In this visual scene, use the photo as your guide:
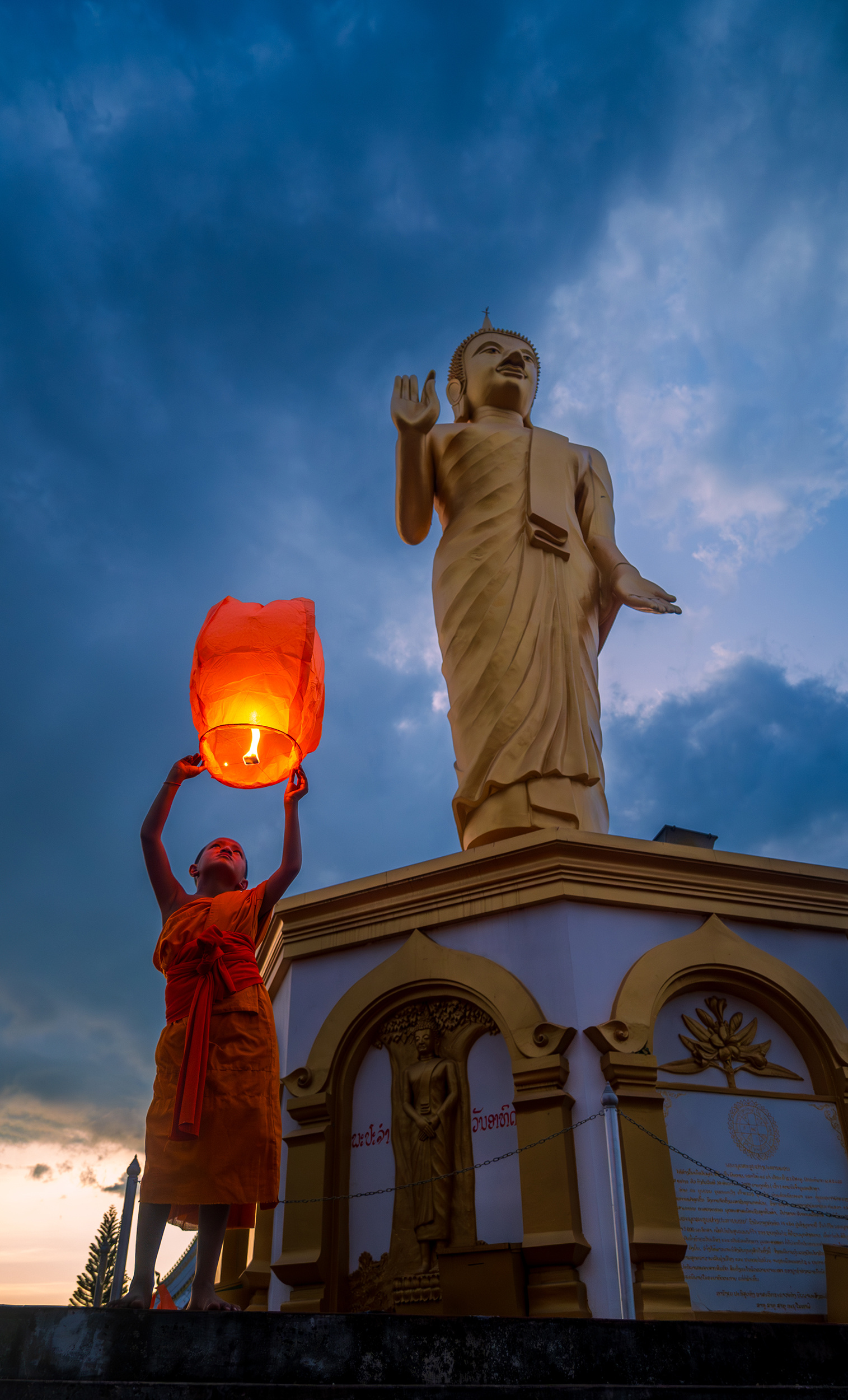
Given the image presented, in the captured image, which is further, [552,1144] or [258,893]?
[552,1144]

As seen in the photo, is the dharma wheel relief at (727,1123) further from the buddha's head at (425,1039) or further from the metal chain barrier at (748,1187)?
the buddha's head at (425,1039)

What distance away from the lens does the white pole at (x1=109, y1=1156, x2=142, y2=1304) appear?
663 centimetres

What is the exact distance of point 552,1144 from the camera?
4801 millimetres

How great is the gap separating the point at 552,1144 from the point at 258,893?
2.20 m

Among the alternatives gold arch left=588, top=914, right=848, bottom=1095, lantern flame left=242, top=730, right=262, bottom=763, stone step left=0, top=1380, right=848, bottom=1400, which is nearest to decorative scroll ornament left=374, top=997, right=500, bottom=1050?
gold arch left=588, top=914, right=848, bottom=1095

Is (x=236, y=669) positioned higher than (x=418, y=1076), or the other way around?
(x=236, y=669)

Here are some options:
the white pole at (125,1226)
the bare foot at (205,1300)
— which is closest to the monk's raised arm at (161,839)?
the bare foot at (205,1300)

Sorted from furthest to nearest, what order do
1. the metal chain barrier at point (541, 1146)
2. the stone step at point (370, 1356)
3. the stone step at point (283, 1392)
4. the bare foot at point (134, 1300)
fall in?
the metal chain barrier at point (541, 1146) < the bare foot at point (134, 1300) < the stone step at point (370, 1356) < the stone step at point (283, 1392)

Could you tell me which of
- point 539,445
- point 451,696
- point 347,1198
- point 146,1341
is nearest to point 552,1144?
point 347,1198

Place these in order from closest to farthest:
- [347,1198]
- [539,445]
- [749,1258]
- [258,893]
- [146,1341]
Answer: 1. [146,1341]
2. [258,893]
3. [749,1258]
4. [347,1198]
5. [539,445]

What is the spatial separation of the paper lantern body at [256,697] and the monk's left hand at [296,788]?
0.15 feet

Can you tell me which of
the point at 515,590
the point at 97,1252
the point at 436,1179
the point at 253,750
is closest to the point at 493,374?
the point at 515,590

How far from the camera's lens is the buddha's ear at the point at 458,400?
375 inches

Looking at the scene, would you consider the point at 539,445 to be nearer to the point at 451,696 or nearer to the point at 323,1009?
the point at 451,696
